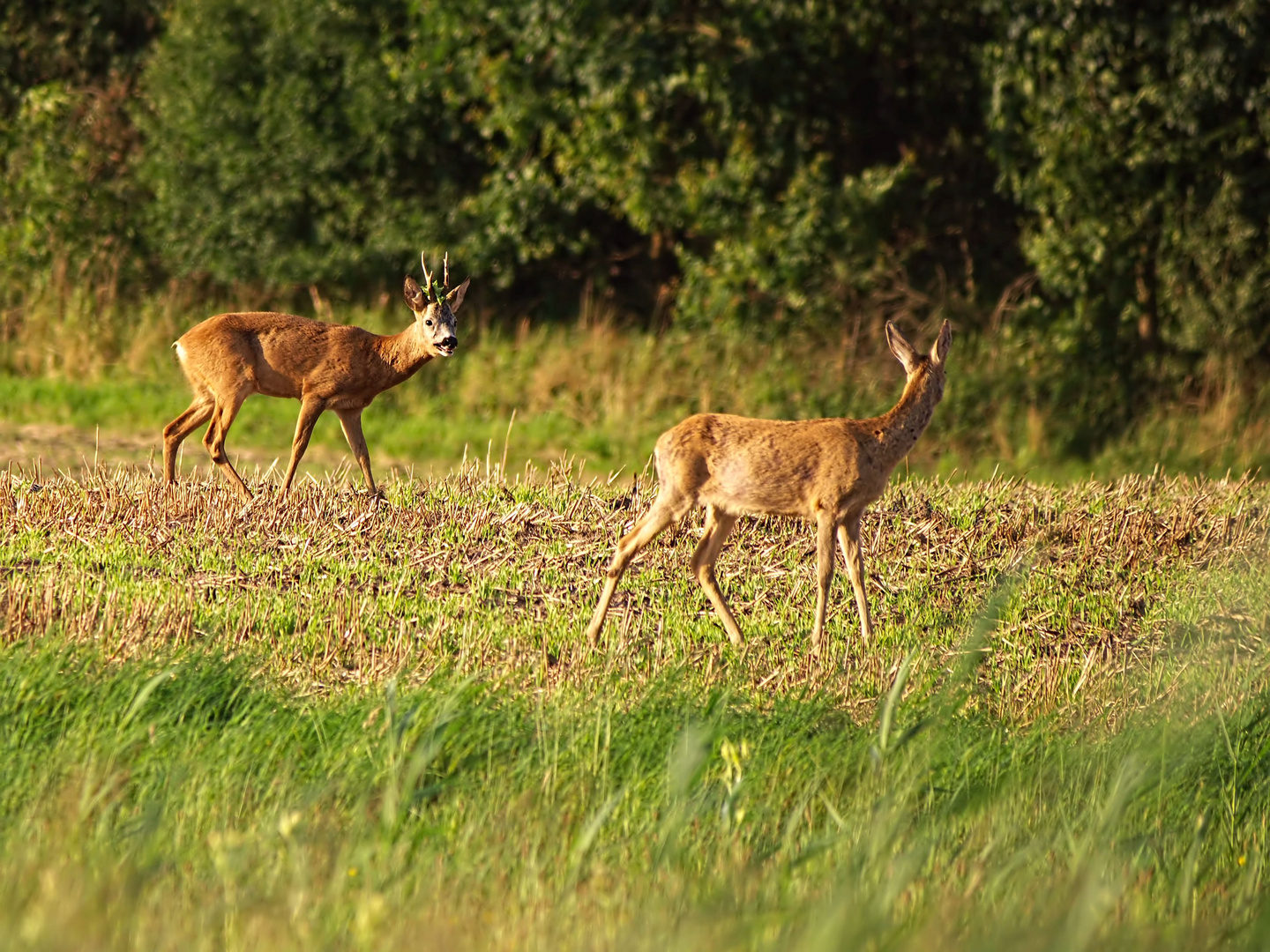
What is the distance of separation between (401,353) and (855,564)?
2.56 metres

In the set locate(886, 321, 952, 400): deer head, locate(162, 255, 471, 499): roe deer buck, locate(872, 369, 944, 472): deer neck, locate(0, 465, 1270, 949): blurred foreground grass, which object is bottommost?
locate(0, 465, 1270, 949): blurred foreground grass

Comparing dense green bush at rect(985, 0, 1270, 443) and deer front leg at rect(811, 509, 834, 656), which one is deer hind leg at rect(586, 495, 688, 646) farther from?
dense green bush at rect(985, 0, 1270, 443)

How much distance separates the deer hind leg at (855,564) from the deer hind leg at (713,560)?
50 centimetres

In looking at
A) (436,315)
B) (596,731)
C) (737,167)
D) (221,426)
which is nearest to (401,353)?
(436,315)

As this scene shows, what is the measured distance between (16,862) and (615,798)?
148cm

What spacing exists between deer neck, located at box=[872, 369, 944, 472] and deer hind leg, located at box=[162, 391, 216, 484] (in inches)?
136

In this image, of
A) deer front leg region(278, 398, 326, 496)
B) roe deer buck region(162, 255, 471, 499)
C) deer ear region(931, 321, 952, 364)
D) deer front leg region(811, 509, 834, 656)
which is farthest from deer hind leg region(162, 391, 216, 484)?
deer ear region(931, 321, 952, 364)

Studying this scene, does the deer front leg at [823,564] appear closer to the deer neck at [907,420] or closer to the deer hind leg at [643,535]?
the deer neck at [907,420]

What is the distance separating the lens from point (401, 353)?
8.19m

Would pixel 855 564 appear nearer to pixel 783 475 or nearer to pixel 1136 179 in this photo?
pixel 783 475

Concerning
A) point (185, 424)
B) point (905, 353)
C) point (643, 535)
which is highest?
point (905, 353)

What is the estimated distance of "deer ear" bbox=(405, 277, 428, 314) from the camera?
781 cm

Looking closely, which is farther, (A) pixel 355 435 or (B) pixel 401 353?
(A) pixel 355 435

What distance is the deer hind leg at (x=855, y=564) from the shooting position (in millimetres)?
6973
